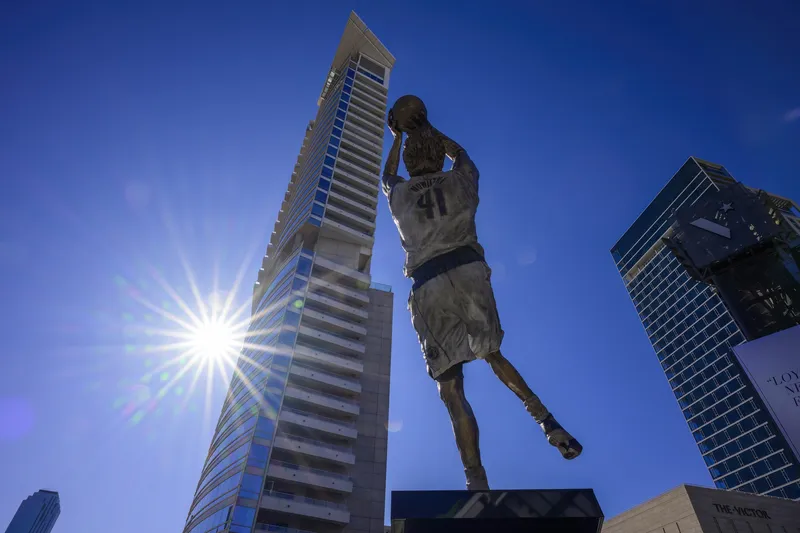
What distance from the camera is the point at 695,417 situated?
71562 millimetres

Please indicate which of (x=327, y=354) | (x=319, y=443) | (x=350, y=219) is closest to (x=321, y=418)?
(x=319, y=443)

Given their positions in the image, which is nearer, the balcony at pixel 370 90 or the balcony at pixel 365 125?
the balcony at pixel 365 125

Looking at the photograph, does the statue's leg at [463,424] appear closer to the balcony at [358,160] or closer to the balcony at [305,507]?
the balcony at [305,507]

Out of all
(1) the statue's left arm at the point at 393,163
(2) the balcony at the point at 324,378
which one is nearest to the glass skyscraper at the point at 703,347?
(2) the balcony at the point at 324,378

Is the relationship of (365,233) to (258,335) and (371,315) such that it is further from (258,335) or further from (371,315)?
(258,335)

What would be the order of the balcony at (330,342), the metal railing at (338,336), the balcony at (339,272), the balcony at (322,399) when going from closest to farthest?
1. the balcony at (322,399)
2. the balcony at (330,342)
3. the metal railing at (338,336)
4. the balcony at (339,272)

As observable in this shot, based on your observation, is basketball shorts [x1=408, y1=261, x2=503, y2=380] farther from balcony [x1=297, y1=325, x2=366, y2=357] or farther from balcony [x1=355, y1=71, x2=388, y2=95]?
balcony [x1=355, y1=71, x2=388, y2=95]

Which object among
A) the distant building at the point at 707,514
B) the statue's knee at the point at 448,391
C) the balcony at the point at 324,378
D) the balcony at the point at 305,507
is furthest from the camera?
the balcony at the point at 324,378

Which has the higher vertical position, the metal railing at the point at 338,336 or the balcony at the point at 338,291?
the balcony at the point at 338,291

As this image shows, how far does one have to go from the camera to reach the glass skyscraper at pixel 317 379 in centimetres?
3262

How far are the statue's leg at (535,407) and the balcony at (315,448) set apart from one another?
112 feet

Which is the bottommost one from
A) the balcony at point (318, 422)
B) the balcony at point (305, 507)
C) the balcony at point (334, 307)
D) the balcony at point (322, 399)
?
the balcony at point (305, 507)

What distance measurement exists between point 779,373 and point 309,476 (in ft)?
94.5

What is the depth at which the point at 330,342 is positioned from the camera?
138 ft
